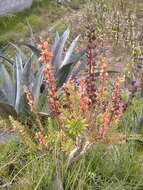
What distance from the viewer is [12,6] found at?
829 centimetres

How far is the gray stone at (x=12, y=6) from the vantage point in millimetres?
8062

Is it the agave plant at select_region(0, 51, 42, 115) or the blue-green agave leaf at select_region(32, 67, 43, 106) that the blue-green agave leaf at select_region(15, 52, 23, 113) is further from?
the blue-green agave leaf at select_region(32, 67, 43, 106)

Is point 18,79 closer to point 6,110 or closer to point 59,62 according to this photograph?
point 6,110

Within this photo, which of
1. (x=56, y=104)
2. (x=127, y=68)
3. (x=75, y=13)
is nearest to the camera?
(x=56, y=104)

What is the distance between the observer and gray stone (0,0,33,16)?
8.06 metres

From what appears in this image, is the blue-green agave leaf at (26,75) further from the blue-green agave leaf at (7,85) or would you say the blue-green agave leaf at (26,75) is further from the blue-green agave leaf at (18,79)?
the blue-green agave leaf at (7,85)

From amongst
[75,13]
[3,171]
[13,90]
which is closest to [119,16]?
[75,13]

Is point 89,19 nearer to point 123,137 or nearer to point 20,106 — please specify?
point 20,106

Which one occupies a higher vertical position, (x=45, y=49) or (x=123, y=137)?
(x=45, y=49)

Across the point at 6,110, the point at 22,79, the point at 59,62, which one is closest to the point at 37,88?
the point at 22,79

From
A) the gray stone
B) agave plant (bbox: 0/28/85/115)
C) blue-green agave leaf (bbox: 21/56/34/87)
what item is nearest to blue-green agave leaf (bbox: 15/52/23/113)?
agave plant (bbox: 0/28/85/115)

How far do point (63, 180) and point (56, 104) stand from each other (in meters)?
0.58

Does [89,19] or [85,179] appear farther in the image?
[89,19]

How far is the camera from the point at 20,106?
197 inches
